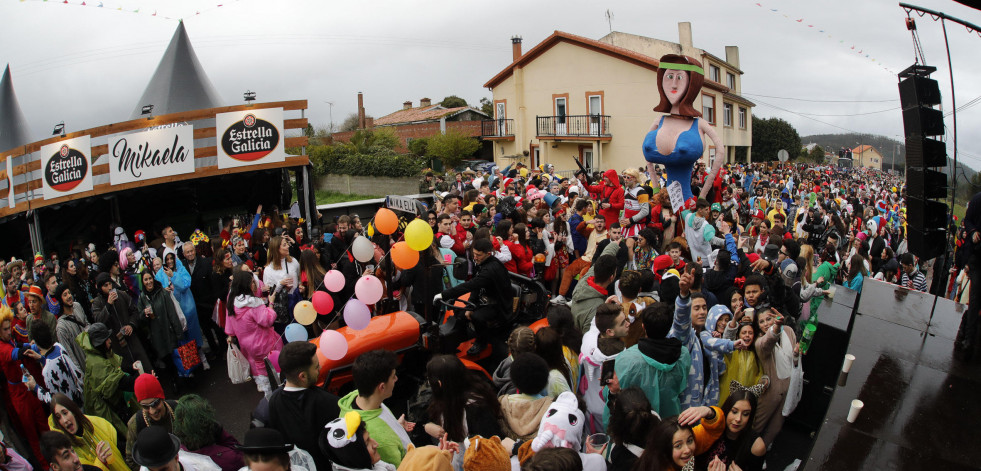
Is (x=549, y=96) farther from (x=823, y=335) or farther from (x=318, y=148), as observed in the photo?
(x=823, y=335)

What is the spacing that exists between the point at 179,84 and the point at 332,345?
547 inches

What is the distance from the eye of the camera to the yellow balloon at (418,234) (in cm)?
525

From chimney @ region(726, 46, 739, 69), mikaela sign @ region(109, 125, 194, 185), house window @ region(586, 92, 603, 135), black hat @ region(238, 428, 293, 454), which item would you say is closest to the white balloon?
black hat @ region(238, 428, 293, 454)

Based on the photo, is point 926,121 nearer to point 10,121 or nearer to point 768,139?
point 10,121

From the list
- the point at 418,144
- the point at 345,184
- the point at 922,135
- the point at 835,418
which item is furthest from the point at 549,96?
the point at 835,418

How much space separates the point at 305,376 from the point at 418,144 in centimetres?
3217

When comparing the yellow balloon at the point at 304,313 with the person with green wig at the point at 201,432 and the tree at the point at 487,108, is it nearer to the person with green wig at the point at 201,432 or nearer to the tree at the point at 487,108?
the person with green wig at the point at 201,432

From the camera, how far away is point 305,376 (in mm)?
3500

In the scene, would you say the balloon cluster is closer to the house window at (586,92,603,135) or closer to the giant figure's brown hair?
the giant figure's brown hair

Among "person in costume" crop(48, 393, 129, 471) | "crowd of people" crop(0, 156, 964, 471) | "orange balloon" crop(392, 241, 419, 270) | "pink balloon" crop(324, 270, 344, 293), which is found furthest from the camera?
"pink balloon" crop(324, 270, 344, 293)

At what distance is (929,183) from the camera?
5.43m

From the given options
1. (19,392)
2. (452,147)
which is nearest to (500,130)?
(452,147)

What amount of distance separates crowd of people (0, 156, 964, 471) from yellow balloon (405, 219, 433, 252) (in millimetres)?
295

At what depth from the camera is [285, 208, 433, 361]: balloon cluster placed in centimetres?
479
